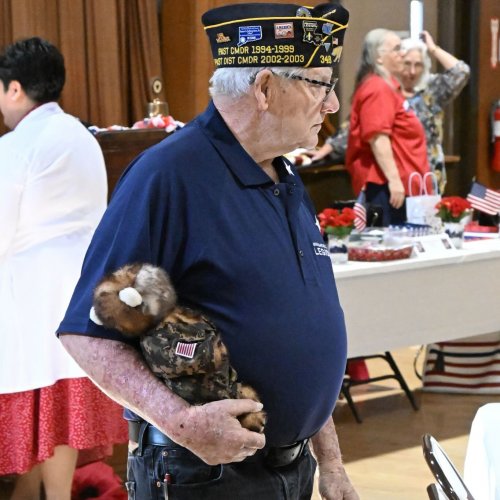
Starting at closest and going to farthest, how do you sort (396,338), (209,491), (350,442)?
(209,491) → (396,338) → (350,442)

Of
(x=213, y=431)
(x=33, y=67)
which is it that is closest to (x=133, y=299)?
(x=213, y=431)

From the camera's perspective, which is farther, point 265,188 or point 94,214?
point 94,214

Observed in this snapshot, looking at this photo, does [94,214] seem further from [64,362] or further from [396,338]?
[396,338]

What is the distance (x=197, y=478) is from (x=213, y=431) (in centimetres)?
21

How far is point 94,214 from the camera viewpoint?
3824 mm

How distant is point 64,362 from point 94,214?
52 centimetres

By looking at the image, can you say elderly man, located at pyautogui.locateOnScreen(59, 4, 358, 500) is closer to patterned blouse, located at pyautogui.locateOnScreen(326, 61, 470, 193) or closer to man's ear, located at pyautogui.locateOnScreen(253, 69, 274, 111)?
man's ear, located at pyautogui.locateOnScreen(253, 69, 274, 111)

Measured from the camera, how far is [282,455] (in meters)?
1.88

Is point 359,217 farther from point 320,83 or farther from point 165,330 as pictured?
point 165,330

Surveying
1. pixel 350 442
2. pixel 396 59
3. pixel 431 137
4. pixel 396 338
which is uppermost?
pixel 396 59

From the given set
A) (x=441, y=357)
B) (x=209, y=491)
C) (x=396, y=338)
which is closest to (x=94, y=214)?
(x=396, y=338)

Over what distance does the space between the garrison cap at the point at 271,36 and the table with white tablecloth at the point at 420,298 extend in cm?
247

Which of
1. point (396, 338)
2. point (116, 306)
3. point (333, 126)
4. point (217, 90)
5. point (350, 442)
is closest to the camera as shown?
point (116, 306)

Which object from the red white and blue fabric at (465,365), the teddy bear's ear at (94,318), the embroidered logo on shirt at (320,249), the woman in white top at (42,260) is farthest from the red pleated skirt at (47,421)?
the red white and blue fabric at (465,365)
